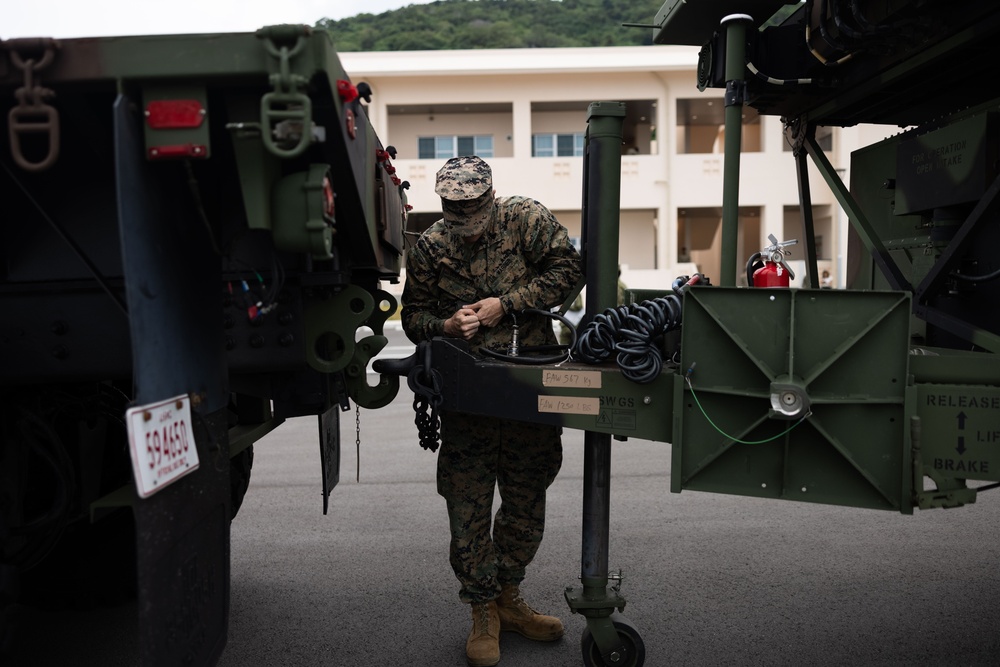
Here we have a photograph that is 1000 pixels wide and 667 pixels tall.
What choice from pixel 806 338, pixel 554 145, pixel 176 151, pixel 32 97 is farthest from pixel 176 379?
pixel 554 145

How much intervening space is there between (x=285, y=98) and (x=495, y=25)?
4192 cm

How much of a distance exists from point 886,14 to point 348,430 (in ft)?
19.4

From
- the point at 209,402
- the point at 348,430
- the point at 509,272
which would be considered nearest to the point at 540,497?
the point at 509,272

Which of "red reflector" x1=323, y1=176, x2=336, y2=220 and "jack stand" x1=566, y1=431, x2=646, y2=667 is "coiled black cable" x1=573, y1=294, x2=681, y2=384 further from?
"red reflector" x1=323, y1=176, x2=336, y2=220

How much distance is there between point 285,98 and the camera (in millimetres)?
1896

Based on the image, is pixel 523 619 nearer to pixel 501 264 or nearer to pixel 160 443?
pixel 501 264

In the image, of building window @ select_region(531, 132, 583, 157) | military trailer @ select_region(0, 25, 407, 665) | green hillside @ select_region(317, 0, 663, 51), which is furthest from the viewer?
green hillside @ select_region(317, 0, 663, 51)

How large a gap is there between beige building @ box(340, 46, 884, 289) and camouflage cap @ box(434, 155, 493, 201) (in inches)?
717

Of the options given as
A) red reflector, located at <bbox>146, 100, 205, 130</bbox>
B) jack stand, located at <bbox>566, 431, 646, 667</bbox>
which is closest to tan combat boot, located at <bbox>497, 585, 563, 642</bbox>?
jack stand, located at <bbox>566, 431, 646, 667</bbox>

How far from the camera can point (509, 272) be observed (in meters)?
3.20

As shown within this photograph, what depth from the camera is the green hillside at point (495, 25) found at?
37.2 m

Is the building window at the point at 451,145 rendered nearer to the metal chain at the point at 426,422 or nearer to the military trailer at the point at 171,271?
the military trailer at the point at 171,271

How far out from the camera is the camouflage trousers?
3162 millimetres

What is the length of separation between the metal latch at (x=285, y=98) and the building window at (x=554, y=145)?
22.3 meters
